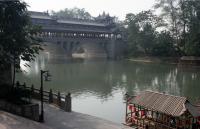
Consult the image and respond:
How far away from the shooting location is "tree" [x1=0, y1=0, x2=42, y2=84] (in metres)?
21.3

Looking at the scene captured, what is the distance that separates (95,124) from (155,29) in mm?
66452

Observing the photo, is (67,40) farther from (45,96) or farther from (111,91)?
(45,96)

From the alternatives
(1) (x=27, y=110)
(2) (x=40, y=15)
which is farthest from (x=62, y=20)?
(1) (x=27, y=110)

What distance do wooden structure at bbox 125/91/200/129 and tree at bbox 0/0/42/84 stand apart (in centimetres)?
815

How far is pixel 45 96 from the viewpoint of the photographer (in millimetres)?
26844

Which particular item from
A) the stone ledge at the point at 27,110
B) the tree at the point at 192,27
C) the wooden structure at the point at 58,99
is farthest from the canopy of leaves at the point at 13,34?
the tree at the point at 192,27

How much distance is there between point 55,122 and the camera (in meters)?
20.5

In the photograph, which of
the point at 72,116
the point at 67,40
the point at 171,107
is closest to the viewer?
the point at 171,107

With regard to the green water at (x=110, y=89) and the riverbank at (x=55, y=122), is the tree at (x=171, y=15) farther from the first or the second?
the riverbank at (x=55, y=122)

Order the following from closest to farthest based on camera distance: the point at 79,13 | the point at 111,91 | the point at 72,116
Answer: the point at 72,116, the point at 111,91, the point at 79,13

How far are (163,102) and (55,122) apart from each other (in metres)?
6.85

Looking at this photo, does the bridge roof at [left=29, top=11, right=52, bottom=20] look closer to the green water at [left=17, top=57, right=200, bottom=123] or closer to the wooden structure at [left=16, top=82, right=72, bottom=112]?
Answer: the green water at [left=17, top=57, right=200, bottom=123]

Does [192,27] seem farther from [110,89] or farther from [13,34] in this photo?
[13,34]

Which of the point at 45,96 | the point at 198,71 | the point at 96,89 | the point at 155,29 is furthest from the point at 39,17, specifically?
the point at 45,96
